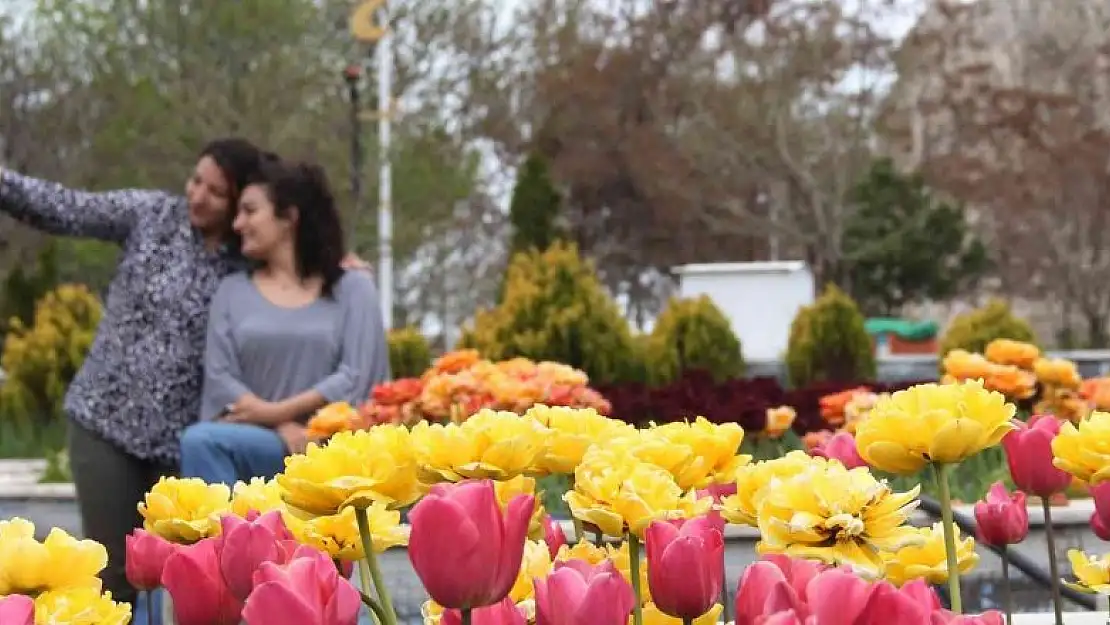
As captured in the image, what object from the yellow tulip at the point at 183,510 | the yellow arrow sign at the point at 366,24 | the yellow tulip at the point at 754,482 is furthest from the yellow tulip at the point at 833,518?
the yellow arrow sign at the point at 366,24

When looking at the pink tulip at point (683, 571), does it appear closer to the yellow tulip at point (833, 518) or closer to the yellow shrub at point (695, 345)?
the yellow tulip at point (833, 518)

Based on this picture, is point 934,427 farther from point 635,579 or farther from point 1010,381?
point 1010,381

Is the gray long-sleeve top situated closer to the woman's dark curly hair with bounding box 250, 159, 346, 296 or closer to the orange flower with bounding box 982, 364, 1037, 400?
the woman's dark curly hair with bounding box 250, 159, 346, 296

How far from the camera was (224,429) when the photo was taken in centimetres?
311

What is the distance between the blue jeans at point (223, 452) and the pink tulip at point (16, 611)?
2238 millimetres

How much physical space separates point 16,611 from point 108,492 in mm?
2786

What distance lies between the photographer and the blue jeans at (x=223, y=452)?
121 inches

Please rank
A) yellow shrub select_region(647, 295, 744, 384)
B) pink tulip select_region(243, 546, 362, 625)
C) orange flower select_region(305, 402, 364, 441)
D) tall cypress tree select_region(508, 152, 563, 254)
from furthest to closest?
tall cypress tree select_region(508, 152, 563, 254)
yellow shrub select_region(647, 295, 744, 384)
orange flower select_region(305, 402, 364, 441)
pink tulip select_region(243, 546, 362, 625)

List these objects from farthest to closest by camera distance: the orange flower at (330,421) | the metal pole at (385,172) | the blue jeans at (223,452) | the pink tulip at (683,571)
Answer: the metal pole at (385,172) → the orange flower at (330,421) → the blue jeans at (223,452) → the pink tulip at (683,571)

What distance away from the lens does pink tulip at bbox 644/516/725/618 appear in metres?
0.87

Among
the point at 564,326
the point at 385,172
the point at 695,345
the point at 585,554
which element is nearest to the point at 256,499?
the point at 585,554

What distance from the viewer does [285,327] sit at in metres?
3.43

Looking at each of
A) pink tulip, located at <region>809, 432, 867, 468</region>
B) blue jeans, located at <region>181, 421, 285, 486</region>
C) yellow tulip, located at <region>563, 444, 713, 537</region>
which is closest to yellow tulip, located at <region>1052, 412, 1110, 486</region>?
pink tulip, located at <region>809, 432, 867, 468</region>

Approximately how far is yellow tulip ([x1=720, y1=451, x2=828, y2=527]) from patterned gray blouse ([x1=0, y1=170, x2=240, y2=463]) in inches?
105
